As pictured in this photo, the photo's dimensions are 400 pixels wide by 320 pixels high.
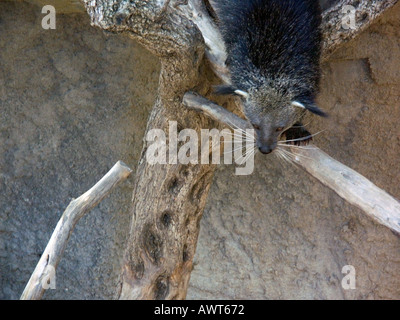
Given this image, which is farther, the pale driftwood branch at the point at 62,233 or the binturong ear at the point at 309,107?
the binturong ear at the point at 309,107

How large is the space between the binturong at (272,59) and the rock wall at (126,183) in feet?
2.45

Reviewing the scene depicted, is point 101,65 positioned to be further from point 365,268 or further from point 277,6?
point 365,268

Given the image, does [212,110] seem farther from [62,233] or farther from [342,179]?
[62,233]

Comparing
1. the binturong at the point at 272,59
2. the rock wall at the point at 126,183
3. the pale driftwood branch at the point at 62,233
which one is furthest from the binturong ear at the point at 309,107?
the pale driftwood branch at the point at 62,233

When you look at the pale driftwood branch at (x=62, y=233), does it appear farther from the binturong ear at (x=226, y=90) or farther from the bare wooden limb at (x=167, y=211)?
the binturong ear at (x=226, y=90)

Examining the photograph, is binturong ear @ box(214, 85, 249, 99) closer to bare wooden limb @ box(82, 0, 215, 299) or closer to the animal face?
the animal face

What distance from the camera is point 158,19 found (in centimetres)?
280

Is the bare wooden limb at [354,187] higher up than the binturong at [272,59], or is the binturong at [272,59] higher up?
the binturong at [272,59]

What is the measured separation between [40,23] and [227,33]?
1490mm

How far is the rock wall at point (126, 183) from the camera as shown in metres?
4.02

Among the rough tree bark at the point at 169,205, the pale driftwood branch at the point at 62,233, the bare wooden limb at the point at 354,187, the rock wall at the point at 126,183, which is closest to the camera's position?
the bare wooden limb at the point at 354,187

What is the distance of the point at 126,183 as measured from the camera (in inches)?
167

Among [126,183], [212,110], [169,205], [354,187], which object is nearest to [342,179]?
[354,187]

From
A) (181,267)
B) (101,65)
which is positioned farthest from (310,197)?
(101,65)
